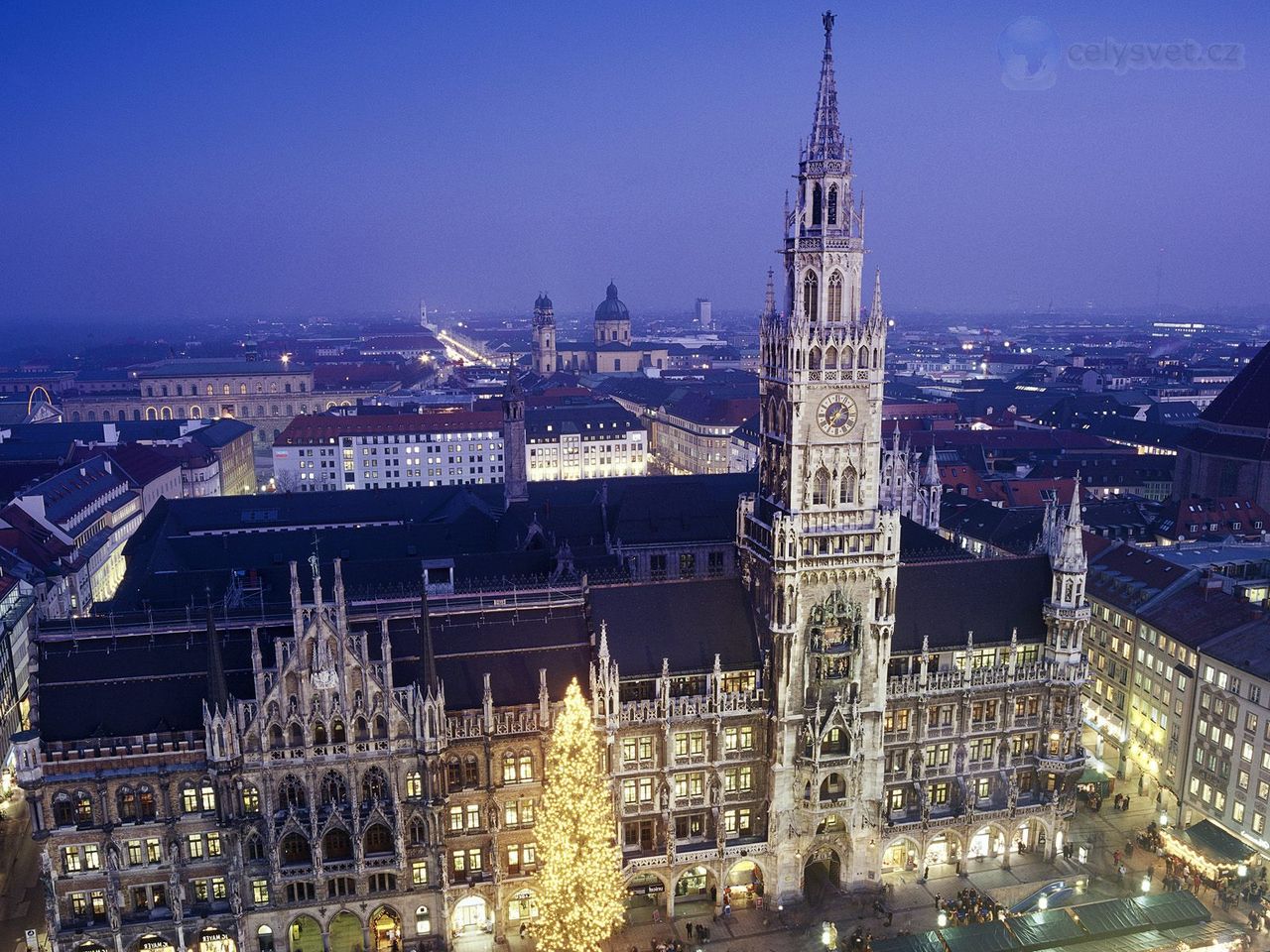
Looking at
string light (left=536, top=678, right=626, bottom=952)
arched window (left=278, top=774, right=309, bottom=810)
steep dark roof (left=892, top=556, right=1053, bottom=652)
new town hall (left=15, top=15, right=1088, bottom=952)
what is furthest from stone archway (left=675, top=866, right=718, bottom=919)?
arched window (left=278, top=774, right=309, bottom=810)

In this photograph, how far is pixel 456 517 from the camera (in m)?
117

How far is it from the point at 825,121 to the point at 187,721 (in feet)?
179

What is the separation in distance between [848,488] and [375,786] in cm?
3544

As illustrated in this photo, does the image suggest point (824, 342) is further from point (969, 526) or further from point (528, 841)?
point (969, 526)

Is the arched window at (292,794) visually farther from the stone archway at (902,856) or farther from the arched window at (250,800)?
the stone archway at (902,856)

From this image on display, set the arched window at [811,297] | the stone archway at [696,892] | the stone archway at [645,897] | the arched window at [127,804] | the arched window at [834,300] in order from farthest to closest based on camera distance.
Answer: the stone archway at [696,892]
the stone archway at [645,897]
the arched window at [811,297]
the arched window at [834,300]
the arched window at [127,804]

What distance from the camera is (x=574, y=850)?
5612 centimetres

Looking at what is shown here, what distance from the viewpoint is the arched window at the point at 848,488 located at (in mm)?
Result: 66438

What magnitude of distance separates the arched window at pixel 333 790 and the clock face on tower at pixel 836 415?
3736 cm

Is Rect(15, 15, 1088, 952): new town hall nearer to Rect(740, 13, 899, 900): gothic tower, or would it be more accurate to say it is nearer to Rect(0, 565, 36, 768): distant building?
Rect(740, 13, 899, 900): gothic tower

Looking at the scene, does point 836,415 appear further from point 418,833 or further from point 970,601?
point 418,833

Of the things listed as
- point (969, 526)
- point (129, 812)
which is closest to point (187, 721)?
point (129, 812)

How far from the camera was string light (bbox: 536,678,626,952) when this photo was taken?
183 feet

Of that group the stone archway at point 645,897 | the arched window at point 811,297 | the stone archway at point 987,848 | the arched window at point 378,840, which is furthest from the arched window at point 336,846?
the arched window at point 811,297
